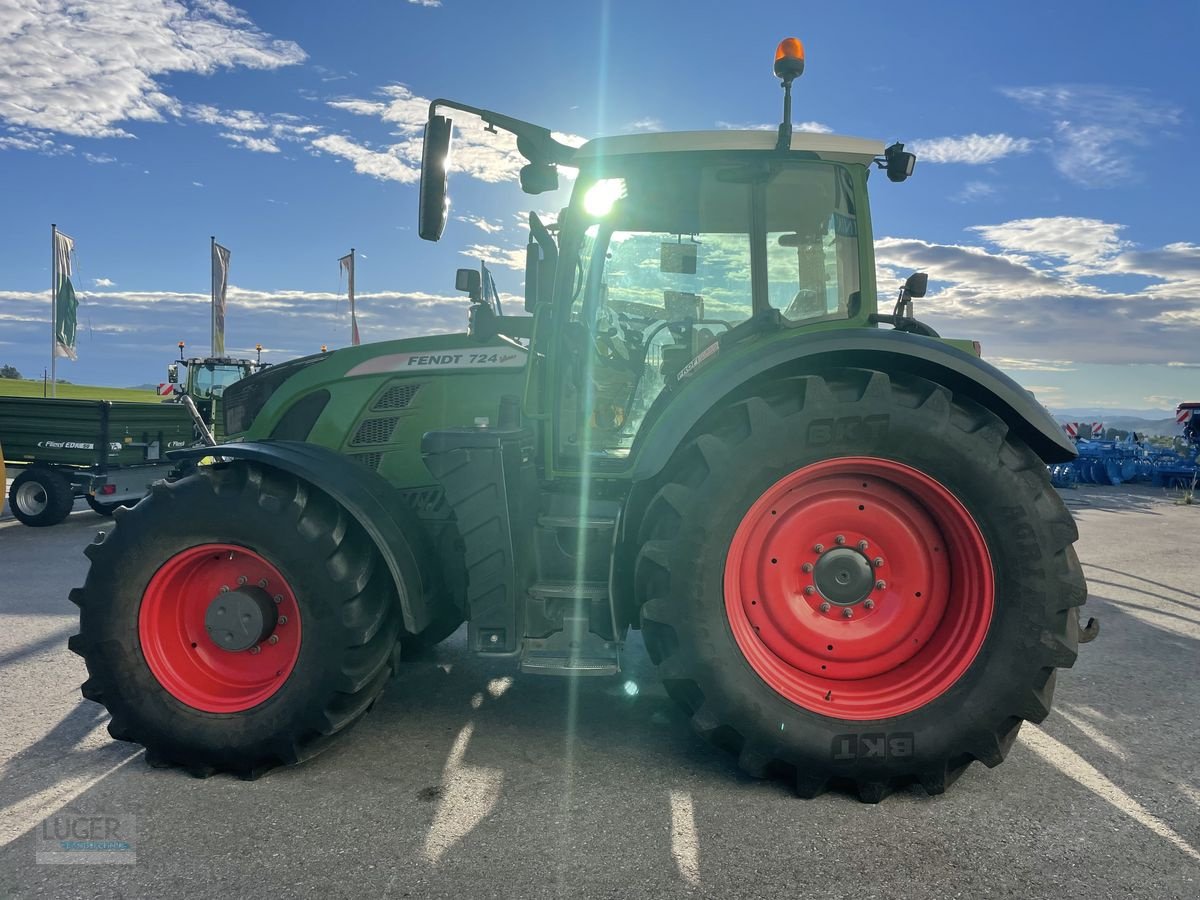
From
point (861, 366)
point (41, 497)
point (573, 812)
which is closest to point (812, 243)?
point (861, 366)

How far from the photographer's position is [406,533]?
9.96 ft

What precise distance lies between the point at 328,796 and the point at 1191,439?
1993cm

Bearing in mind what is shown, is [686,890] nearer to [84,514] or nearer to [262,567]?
[262,567]

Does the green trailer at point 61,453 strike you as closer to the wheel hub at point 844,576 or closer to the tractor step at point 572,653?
the tractor step at point 572,653

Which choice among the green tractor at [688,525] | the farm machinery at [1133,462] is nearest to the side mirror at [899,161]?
the green tractor at [688,525]

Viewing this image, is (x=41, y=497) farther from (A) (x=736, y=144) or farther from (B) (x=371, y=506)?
(A) (x=736, y=144)

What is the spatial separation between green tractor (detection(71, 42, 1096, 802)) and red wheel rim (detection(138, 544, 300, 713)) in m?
0.01

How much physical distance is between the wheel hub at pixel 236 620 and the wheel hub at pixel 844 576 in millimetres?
2093

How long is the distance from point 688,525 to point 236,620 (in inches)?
68.7

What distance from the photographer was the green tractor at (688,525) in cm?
266

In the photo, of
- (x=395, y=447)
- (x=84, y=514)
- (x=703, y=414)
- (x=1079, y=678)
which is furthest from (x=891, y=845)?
(x=84, y=514)

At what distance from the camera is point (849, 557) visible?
9.25 feet

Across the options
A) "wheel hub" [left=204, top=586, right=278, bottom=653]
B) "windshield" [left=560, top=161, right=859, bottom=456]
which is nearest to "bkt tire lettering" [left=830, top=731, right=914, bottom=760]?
"windshield" [left=560, top=161, right=859, bottom=456]

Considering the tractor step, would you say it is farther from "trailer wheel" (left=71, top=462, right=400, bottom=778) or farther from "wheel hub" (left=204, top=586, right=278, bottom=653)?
"wheel hub" (left=204, top=586, right=278, bottom=653)
